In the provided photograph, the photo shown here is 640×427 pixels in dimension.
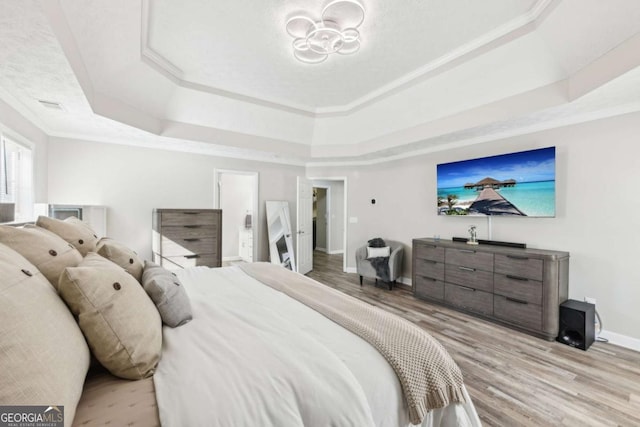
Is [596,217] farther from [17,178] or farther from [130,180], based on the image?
[17,178]

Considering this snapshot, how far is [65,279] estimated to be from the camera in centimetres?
92

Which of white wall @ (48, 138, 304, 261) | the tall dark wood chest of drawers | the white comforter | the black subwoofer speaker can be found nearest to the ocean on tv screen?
the black subwoofer speaker

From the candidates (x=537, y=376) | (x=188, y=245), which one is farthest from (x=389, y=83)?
(x=188, y=245)

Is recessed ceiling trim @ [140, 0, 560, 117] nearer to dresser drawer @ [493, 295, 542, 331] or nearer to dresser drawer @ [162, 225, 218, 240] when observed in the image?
dresser drawer @ [162, 225, 218, 240]

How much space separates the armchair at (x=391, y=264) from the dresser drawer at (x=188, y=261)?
91.0 inches

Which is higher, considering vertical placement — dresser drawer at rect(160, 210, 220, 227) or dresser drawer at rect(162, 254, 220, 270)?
dresser drawer at rect(160, 210, 220, 227)

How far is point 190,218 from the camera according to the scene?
375 cm

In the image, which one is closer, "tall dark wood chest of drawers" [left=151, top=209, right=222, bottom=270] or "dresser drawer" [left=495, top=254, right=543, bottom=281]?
"dresser drawer" [left=495, top=254, right=543, bottom=281]

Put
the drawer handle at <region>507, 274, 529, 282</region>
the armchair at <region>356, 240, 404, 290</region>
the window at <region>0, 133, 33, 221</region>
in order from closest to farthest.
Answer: the window at <region>0, 133, 33, 221</region> → the drawer handle at <region>507, 274, 529, 282</region> → the armchair at <region>356, 240, 404, 290</region>

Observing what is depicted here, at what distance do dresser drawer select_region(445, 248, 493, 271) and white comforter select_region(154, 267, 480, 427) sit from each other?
2437 millimetres

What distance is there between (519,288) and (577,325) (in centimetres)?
52

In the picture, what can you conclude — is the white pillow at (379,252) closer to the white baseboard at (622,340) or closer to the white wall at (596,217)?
the white wall at (596,217)

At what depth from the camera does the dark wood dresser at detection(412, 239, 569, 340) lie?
2.73 metres
